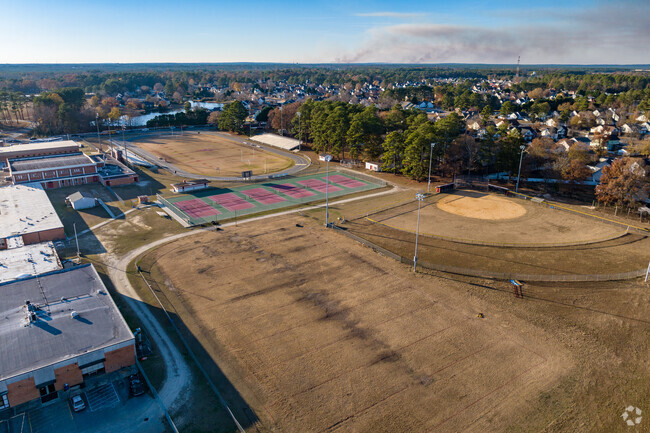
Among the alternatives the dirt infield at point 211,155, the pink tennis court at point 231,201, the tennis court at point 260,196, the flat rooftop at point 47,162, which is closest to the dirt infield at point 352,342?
the tennis court at point 260,196

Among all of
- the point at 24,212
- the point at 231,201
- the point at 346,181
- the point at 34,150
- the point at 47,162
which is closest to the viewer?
the point at 24,212

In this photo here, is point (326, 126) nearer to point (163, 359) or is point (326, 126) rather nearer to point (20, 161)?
point (20, 161)

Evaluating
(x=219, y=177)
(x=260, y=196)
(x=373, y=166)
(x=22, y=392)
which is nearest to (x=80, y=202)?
(x=219, y=177)

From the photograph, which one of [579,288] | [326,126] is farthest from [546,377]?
[326,126]

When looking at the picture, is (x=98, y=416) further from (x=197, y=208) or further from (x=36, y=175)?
(x=36, y=175)

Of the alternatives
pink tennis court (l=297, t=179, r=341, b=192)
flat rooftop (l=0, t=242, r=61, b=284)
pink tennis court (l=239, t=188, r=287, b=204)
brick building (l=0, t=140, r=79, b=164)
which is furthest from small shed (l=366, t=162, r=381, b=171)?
brick building (l=0, t=140, r=79, b=164)

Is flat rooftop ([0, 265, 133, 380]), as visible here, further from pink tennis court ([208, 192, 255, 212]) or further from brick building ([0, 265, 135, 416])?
pink tennis court ([208, 192, 255, 212])
